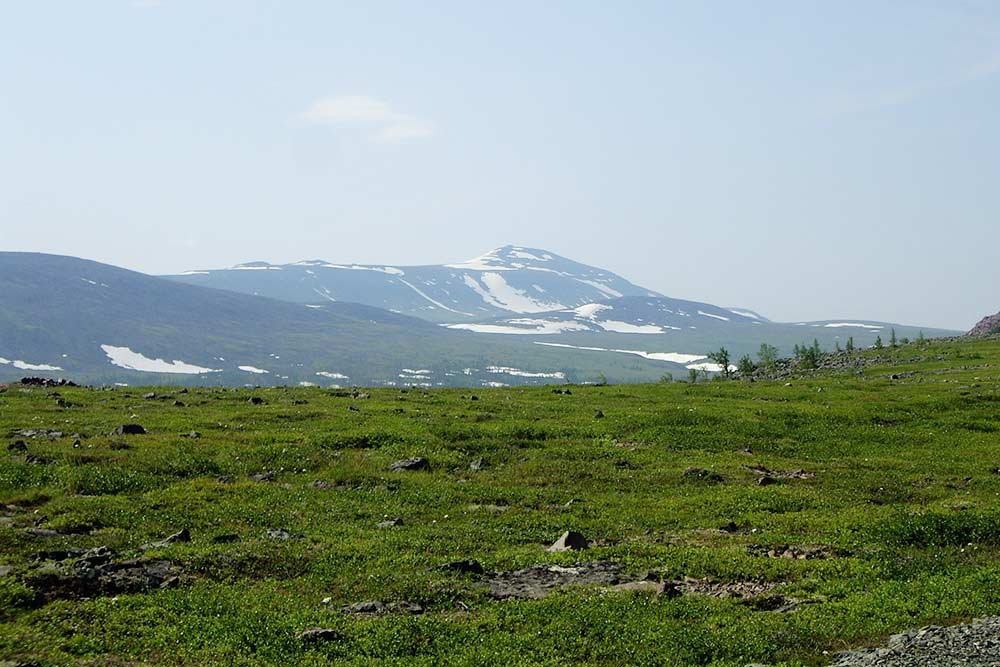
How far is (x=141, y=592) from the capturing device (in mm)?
20609

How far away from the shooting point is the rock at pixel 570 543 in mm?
25609

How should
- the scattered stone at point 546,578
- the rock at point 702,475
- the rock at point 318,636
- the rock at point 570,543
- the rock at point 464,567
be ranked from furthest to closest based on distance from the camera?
the rock at point 702,475 → the rock at point 570,543 → the rock at point 464,567 → the scattered stone at point 546,578 → the rock at point 318,636

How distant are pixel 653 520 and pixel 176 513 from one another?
55.7 ft

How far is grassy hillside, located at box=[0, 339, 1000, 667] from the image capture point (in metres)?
18.4

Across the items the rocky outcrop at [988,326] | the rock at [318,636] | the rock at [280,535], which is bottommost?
the rock at [318,636]

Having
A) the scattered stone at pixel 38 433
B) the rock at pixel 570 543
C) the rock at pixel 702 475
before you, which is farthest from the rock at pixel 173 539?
the rock at pixel 702 475

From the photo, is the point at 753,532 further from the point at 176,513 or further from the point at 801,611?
the point at 176,513

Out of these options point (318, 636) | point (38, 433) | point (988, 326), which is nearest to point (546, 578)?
point (318, 636)

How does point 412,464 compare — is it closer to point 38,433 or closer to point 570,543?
point 570,543

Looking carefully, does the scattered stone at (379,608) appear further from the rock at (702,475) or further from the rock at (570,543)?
the rock at (702,475)

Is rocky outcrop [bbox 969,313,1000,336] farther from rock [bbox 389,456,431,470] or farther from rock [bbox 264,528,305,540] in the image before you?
rock [bbox 264,528,305,540]

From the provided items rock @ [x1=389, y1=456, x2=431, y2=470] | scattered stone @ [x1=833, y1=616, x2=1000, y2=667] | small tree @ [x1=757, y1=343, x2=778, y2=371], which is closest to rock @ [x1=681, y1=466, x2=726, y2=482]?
rock @ [x1=389, y1=456, x2=431, y2=470]

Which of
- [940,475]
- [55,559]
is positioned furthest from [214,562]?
[940,475]

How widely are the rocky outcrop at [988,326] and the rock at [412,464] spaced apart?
140298 mm
